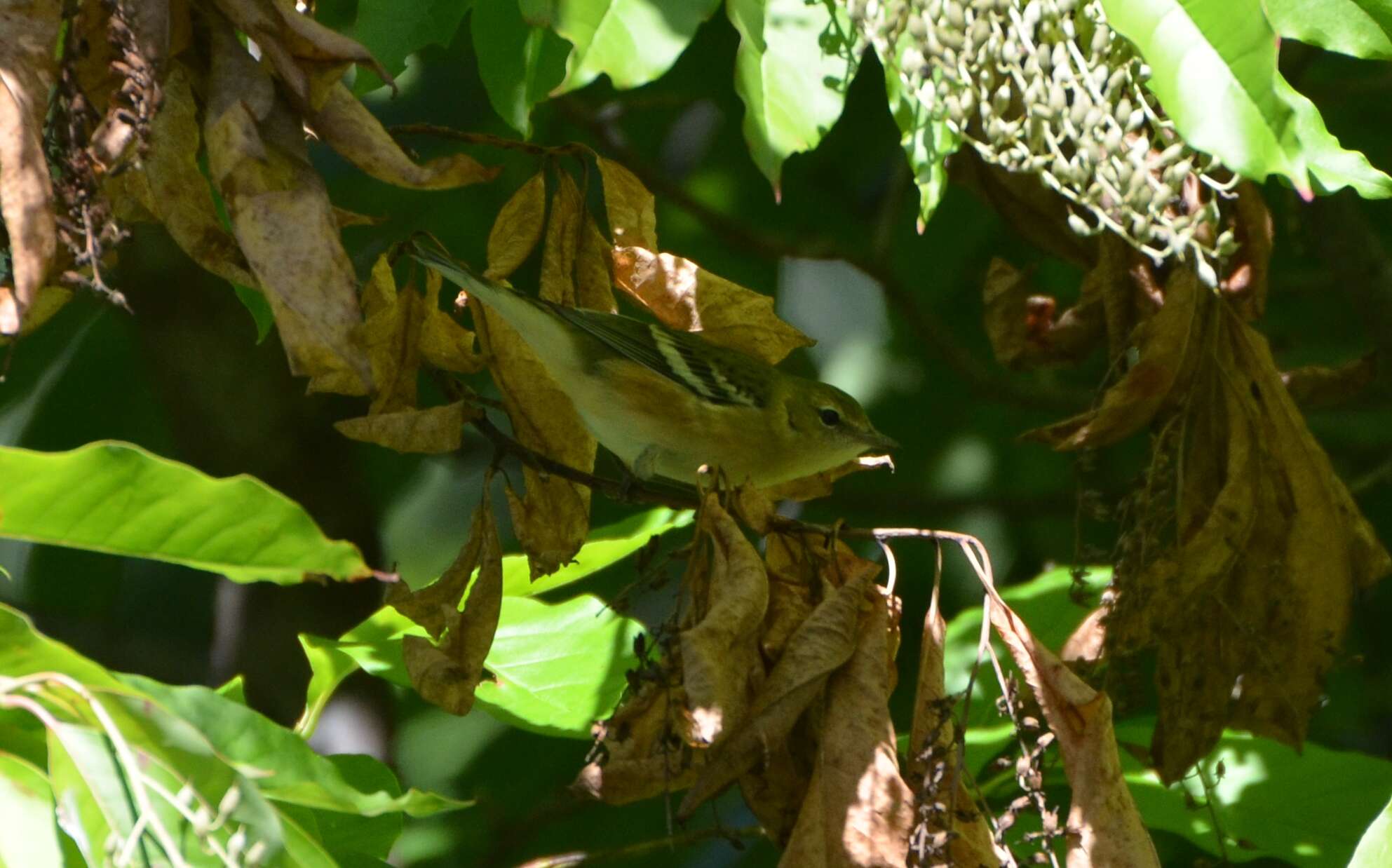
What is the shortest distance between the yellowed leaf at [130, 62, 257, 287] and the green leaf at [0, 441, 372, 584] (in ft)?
1.58

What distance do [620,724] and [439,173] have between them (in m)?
0.74

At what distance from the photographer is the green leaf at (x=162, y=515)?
1445mm

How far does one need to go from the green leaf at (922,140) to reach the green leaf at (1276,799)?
1166mm

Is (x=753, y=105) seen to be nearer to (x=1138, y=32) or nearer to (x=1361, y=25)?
(x=1138, y=32)

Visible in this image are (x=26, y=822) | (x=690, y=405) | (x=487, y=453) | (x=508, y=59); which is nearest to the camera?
(x=26, y=822)

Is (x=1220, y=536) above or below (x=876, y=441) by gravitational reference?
above

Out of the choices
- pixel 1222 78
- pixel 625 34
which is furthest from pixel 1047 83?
pixel 625 34

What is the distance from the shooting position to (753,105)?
6.68 feet

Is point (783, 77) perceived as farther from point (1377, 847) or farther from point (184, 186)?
point (1377, 847)

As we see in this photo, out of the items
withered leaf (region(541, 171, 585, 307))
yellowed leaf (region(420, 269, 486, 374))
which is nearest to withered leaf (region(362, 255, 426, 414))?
yellowed leaf (region(420, 269, 486, 374))

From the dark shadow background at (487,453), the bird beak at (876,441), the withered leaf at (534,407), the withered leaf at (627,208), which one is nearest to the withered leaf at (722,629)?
the withered leaf at (534,407)

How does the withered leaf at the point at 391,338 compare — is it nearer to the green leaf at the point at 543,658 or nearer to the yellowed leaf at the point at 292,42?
the green leaf at the point at 543,658

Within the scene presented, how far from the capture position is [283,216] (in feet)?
5.55

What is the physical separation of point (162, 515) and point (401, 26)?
3.14 ft
